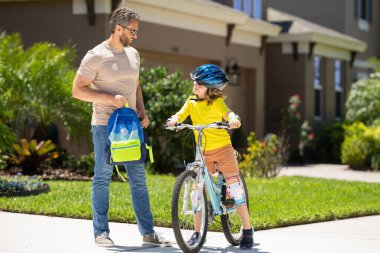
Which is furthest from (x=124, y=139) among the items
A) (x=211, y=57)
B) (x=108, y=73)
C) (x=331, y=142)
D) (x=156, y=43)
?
(x=331, y=142)

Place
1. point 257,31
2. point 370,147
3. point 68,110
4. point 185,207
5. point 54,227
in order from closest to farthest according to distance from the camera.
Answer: point 185,207
point 54,227
point 68,110
point 370,147
point 257,31

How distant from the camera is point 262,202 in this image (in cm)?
1134

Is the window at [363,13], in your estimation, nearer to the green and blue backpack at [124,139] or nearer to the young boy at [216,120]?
the young boy at [216,120]

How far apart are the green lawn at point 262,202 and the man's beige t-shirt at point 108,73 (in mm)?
1913

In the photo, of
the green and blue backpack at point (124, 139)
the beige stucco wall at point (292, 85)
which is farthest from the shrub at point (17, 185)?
the beige stucco wall at point (292, 85)

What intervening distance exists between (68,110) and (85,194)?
3.60 metres

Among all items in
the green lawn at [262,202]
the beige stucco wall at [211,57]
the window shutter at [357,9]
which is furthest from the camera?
the window shutter at [357,9]

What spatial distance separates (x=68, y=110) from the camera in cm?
1479

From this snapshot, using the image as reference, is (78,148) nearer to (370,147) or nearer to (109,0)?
(109,0)

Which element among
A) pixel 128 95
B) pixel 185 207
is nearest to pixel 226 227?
pixel 185 207

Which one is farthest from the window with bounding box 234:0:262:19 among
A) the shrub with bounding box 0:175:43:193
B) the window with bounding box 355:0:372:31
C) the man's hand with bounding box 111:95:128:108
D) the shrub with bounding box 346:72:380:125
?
the man's hand with bounding box 111:95:128:108

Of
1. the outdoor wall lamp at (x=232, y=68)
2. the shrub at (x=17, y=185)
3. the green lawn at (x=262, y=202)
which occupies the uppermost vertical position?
the outdoor wall lamp at (x=232, y=68)

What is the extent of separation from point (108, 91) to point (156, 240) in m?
1.43

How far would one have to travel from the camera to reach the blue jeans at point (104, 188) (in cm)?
757
